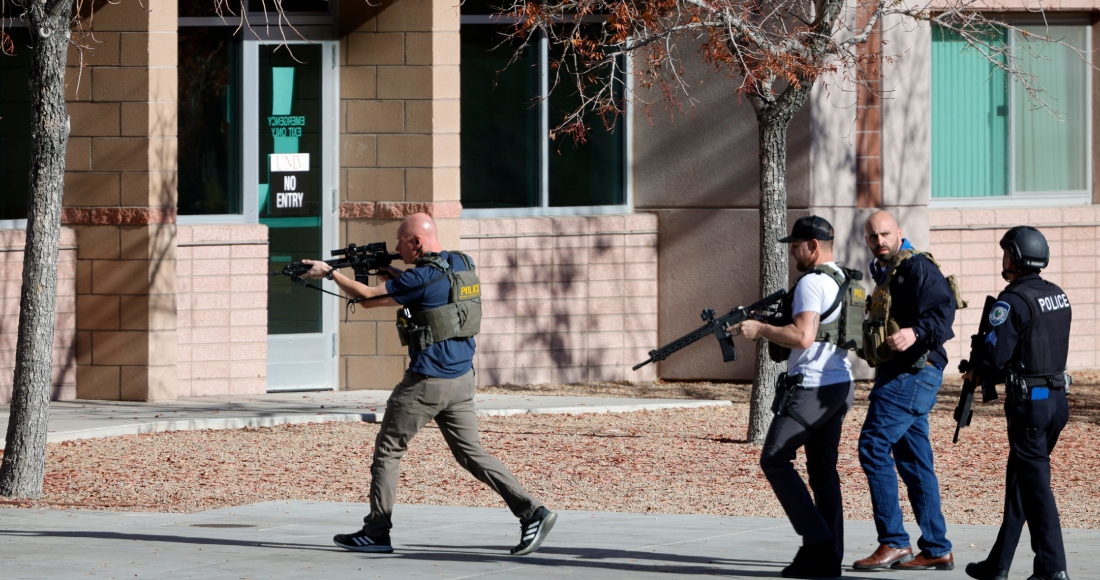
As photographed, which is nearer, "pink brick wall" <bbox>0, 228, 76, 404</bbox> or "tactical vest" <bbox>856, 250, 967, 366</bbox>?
"tactical vest" <bbox>856, 250, 967, 366</bbox>

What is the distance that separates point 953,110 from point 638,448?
704cm

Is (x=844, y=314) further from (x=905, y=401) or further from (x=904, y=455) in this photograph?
(x=904, y=455)

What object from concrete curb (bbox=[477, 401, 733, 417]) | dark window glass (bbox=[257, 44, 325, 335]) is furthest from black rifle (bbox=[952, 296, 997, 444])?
dark window glass (bbox=[257, 44, 325, 335])

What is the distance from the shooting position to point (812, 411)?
726 centimetres

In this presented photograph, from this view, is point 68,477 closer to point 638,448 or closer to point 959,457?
point 638,448

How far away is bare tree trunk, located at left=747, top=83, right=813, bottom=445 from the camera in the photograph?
12203mm

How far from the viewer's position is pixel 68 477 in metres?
10.7

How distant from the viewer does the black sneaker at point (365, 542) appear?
795cm

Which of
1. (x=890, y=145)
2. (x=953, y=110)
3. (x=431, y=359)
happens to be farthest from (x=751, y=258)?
(x=431, y=359)

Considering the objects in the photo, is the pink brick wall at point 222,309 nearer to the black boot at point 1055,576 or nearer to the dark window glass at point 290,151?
the dark window glass at point 290,151

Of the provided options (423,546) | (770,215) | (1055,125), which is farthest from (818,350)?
(1055,125)

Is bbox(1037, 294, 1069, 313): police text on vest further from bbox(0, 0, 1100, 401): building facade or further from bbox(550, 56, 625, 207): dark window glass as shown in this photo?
bbox(550, 56, 625, 207): dark window glass

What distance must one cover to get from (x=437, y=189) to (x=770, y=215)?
3.76 metres

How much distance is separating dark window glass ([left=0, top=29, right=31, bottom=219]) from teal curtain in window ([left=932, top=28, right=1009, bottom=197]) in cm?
912
